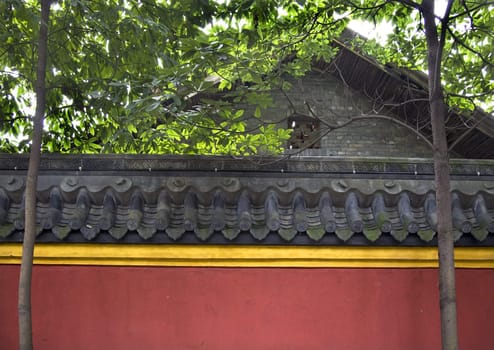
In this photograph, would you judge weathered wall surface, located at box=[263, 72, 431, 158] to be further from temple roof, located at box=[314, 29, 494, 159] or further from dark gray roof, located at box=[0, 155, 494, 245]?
dark gray roof, located at box=[0, 155, 494, 245]

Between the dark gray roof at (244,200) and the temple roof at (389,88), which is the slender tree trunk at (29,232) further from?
the temple roof at (389,88)

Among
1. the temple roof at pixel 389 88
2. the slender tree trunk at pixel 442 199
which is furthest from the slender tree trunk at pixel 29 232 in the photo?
the temple roof at pixel 389 88

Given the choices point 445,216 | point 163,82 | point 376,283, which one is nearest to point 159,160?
point 163,82

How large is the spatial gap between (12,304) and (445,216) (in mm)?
2823

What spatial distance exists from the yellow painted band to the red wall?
5 centimetres

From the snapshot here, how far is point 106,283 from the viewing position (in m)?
3.85

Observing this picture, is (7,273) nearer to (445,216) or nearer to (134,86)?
(134,86)

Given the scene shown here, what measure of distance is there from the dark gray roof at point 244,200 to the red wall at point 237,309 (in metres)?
0.27

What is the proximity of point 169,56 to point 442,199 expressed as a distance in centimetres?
243

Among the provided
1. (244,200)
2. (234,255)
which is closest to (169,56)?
(244,200)

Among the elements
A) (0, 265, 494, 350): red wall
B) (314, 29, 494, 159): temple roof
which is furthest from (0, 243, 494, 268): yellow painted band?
(314, 29, 494, 159): temple roof

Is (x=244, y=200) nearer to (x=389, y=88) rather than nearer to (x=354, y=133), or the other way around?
(x=389, y=88)

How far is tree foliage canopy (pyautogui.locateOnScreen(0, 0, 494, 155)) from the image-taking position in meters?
4.00

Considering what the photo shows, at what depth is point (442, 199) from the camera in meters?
3.09
